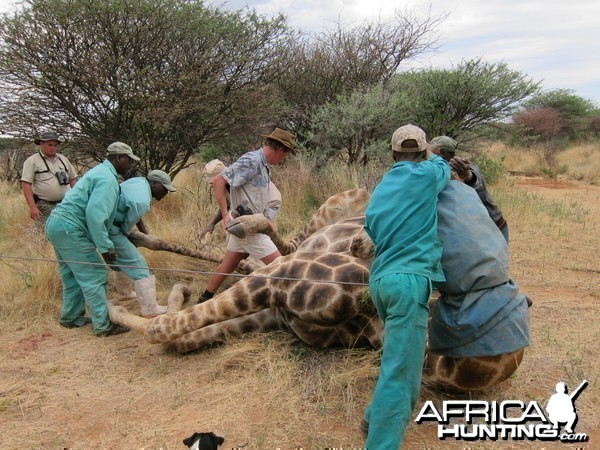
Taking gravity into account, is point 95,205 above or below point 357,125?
below

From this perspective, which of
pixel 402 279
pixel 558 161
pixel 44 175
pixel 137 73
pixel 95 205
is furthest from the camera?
pixel 558 161

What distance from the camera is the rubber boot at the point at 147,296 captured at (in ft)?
15.8

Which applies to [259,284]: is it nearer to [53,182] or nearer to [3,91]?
[53,182]

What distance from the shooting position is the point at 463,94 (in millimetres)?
12562

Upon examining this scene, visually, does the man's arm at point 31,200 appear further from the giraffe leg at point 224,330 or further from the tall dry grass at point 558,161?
the tall dry grass at point 558,161

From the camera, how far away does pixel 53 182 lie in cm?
650

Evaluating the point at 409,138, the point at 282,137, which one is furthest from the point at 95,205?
the point at 409,138

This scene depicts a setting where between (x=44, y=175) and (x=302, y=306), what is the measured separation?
13.4 ft

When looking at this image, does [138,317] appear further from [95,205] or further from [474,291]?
[474,291]

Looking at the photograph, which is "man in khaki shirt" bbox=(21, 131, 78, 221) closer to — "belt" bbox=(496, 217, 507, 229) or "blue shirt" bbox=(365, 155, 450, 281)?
"belt" bbox=(496, 217, 507, 229)

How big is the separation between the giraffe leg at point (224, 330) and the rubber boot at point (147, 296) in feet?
2.61

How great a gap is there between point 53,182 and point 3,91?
6.88 ft

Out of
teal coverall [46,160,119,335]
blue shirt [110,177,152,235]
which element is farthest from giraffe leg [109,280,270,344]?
blue shirt [110,177,152,235]

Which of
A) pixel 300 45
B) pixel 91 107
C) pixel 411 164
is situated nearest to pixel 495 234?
Answer: pixel 411 164
